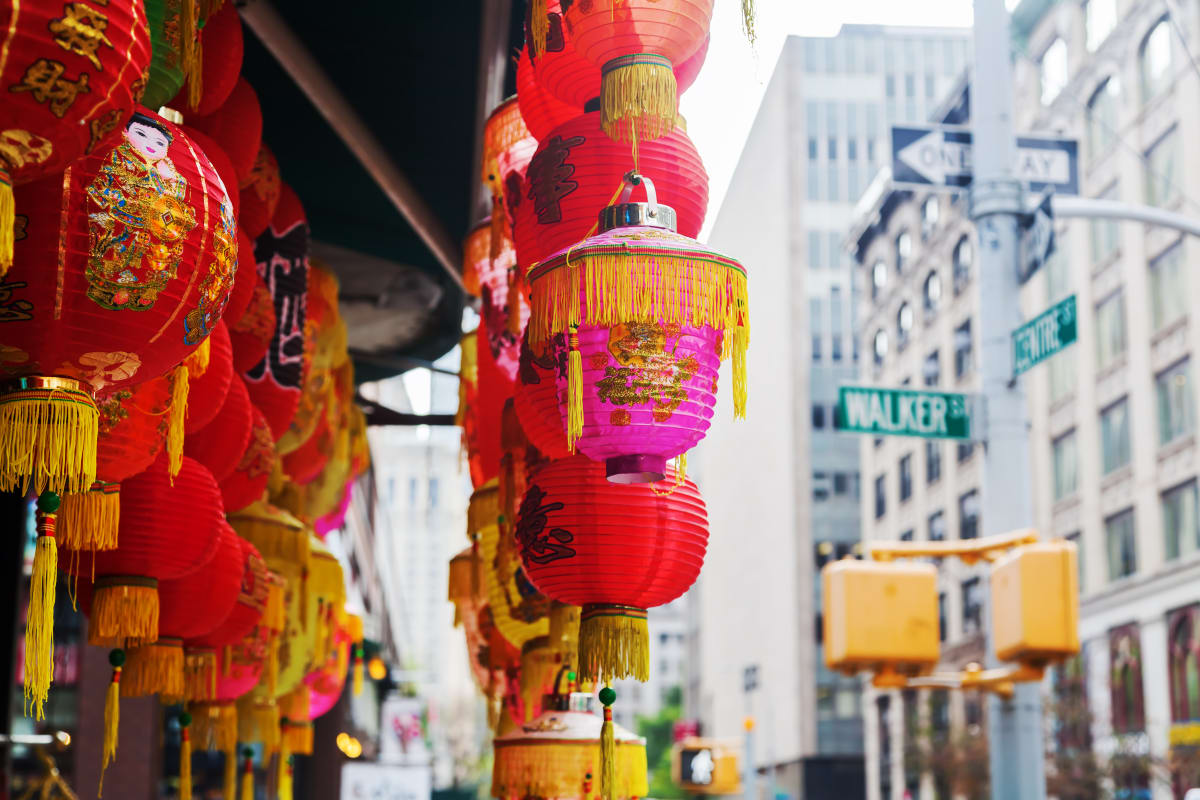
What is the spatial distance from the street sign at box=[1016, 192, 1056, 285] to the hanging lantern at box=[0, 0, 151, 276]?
595cm

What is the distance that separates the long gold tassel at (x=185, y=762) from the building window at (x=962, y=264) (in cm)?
5040

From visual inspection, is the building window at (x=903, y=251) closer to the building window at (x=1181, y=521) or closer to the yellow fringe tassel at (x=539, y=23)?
the building window at (x=1181, y=521)

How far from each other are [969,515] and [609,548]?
167 feet

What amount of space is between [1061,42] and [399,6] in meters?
40.8

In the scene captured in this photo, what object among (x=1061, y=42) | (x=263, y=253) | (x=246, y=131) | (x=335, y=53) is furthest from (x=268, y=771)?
(x=1061, y=42)

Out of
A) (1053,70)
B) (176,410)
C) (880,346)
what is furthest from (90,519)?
(880,346)

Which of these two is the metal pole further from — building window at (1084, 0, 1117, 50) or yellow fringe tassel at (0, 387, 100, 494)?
building window at (1084, 0, 1117, 50)

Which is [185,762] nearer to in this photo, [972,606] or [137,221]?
[137,221]

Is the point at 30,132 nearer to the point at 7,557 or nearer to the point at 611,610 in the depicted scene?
the point at 611,610

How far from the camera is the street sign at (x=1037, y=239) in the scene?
7926mm

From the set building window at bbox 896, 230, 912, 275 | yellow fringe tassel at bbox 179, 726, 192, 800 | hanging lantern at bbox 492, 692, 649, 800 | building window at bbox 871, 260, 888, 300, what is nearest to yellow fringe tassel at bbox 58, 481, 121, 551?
yellow fringe tassel at bbox 179, 726, 192, 800

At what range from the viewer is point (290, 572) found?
7.21 metres

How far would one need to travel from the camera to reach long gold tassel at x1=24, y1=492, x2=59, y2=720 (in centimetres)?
331

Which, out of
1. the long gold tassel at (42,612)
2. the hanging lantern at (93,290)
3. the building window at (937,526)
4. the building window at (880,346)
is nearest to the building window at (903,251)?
the building window at (880,346)
